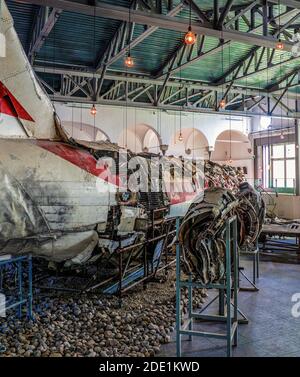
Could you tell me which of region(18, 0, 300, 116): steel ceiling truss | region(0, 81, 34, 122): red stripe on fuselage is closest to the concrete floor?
region(0, 81, 34, 122): red stripe on fuselage

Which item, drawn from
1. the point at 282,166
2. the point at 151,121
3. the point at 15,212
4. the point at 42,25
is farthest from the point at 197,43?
the point at 282,166

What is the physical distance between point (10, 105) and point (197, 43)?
8150 millimetres

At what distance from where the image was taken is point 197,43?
35.3 ft

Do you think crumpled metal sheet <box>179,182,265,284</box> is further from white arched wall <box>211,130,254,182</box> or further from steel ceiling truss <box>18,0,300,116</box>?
white arched wall <box>211,130,254,182</box>

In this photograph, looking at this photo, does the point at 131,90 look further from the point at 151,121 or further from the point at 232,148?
the point at 232,148

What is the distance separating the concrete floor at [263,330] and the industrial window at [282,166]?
550 inches

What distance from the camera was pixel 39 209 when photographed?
405 centimetres

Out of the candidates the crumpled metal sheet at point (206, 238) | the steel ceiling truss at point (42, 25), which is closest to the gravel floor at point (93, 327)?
the crumpled metal sheet at point (206, 238)

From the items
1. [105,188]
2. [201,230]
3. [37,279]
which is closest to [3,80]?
[105,188]

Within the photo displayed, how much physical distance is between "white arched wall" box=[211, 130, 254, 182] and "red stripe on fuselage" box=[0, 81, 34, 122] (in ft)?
58.0

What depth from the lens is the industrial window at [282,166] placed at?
1981 centimetres

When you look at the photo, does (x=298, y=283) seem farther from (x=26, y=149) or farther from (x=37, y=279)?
(x=26, y=149)
